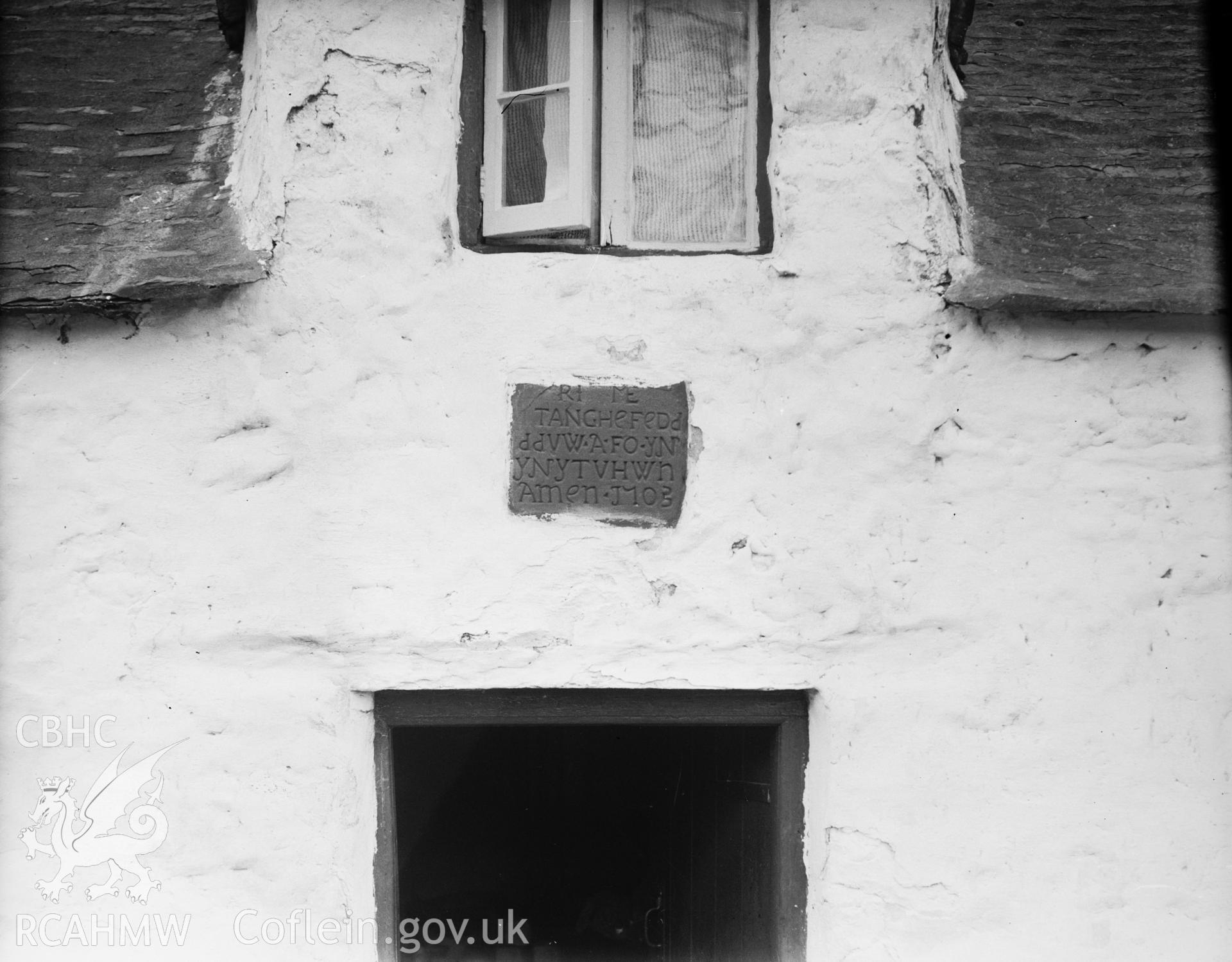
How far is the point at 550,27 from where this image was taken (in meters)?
3.36

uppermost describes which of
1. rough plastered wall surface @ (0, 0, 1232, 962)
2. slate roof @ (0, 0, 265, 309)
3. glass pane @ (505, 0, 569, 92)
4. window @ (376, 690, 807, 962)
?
glass pane @ (505, 0, 569, 92)

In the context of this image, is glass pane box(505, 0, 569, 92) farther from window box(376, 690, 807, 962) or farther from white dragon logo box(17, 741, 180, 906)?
white dragon logo box(17, 741, 180, 906)

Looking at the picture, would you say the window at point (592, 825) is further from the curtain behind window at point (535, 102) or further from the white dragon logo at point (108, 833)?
the curtain behind window at point (535, 102)

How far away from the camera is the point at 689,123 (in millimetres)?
3375

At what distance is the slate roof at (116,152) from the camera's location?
3.07m

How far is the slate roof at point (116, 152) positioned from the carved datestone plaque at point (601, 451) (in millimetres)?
864

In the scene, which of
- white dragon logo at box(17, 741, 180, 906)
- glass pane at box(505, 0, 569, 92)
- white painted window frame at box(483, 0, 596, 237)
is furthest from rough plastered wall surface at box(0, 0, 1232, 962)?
glass pane at box(505, 0, 569, 92)

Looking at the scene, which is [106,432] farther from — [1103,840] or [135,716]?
[1103,840]

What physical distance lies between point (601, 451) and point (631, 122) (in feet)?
3.30

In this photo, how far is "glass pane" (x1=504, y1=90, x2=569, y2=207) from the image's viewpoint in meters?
3.32

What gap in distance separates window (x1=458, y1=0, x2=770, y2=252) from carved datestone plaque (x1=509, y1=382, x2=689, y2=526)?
496 millimetres

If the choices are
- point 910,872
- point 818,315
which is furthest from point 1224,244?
point 910,872

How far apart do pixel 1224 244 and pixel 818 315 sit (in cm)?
116

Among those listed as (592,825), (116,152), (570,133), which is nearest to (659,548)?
(570,133)
